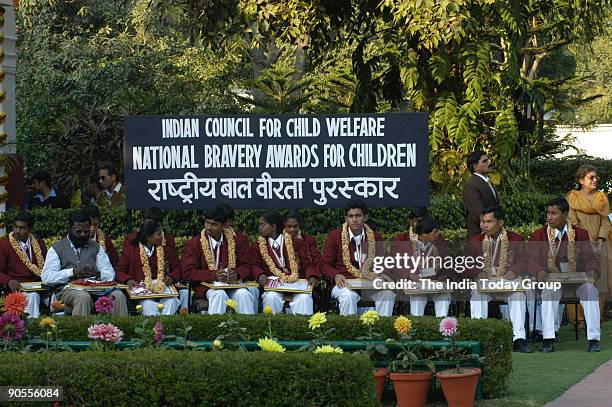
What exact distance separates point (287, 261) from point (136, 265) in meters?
1.63

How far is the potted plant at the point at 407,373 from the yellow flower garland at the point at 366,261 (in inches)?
138

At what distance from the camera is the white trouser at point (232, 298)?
13758 mm

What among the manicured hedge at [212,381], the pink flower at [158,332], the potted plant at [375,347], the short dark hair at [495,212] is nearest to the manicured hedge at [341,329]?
the potted plant at [375,347]

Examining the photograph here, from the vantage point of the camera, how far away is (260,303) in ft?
47.1

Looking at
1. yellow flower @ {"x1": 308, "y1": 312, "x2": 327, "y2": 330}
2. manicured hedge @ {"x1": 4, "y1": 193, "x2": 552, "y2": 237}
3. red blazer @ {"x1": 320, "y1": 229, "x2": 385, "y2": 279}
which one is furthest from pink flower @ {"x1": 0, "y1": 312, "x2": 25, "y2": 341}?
manicured hedge @ {"x1": 4, "y1": 193, "x2": 552, "y2": 237}

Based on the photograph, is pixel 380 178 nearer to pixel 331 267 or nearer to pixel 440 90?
pixel 331 267

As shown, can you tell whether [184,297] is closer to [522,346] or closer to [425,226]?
[425,226]

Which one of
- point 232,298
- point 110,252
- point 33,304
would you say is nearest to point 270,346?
point 232,298

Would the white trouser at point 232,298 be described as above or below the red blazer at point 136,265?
below

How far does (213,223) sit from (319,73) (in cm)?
1606

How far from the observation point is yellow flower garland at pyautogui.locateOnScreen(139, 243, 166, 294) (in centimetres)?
1374

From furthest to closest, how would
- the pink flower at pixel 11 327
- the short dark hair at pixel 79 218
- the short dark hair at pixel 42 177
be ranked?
1. the short dark hair at pixel 42 177
2. the short dark hair at pixel 79 218
3. the pink flower at pixel 11 327

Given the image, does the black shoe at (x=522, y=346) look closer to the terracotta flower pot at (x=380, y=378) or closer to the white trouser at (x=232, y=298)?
the white trouser at (x=232, y=298)

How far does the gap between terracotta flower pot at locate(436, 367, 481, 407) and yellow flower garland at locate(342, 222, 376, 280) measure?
3.94 meters
